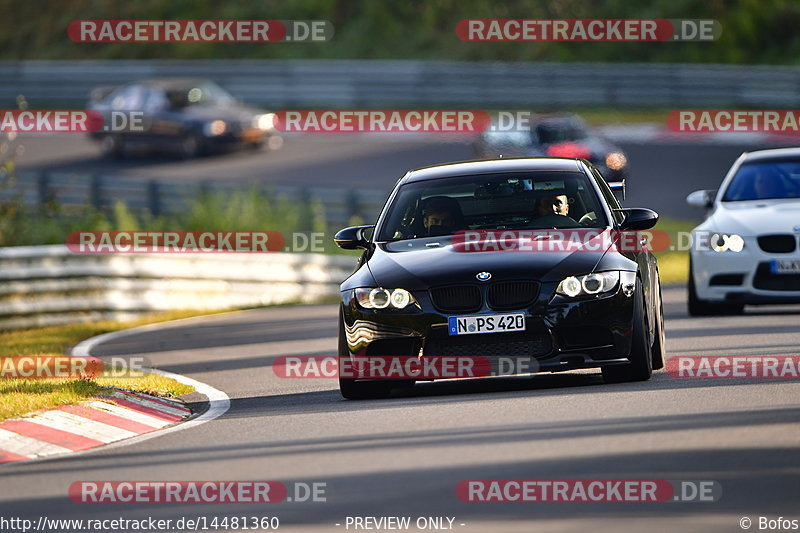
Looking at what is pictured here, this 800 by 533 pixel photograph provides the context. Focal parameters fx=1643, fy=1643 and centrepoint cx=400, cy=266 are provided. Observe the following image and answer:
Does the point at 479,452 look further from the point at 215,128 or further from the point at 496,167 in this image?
the point at 215,128

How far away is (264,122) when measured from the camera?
3891 cm

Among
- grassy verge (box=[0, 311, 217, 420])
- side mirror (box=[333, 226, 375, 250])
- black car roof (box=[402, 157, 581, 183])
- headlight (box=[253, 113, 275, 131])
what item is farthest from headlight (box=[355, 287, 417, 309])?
headlight (box=[253, 113, 275, 131])

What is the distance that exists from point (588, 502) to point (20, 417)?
4554 millimetres

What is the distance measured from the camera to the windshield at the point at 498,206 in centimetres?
1144

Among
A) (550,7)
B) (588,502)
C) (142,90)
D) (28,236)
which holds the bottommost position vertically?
(588,502)

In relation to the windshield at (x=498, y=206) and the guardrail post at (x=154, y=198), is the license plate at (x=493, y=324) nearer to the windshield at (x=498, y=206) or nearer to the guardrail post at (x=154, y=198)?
the windshield at (x=498, y=206)

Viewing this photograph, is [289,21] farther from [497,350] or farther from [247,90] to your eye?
[497,350]

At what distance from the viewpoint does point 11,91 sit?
45.8m

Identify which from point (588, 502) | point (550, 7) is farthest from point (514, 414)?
point (550, 7)

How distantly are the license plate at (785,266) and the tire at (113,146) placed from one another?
27.2 metres

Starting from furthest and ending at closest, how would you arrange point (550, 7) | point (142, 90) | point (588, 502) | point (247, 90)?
point (550, 7)
point (247, 90)
point (142, 90)
point (588, 502)

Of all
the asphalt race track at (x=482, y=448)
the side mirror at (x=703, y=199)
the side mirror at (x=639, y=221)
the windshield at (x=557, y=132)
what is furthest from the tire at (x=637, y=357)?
the windshield at (x=557, y=132)

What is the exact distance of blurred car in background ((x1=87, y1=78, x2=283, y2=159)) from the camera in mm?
38656

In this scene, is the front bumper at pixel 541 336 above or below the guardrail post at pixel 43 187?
below
